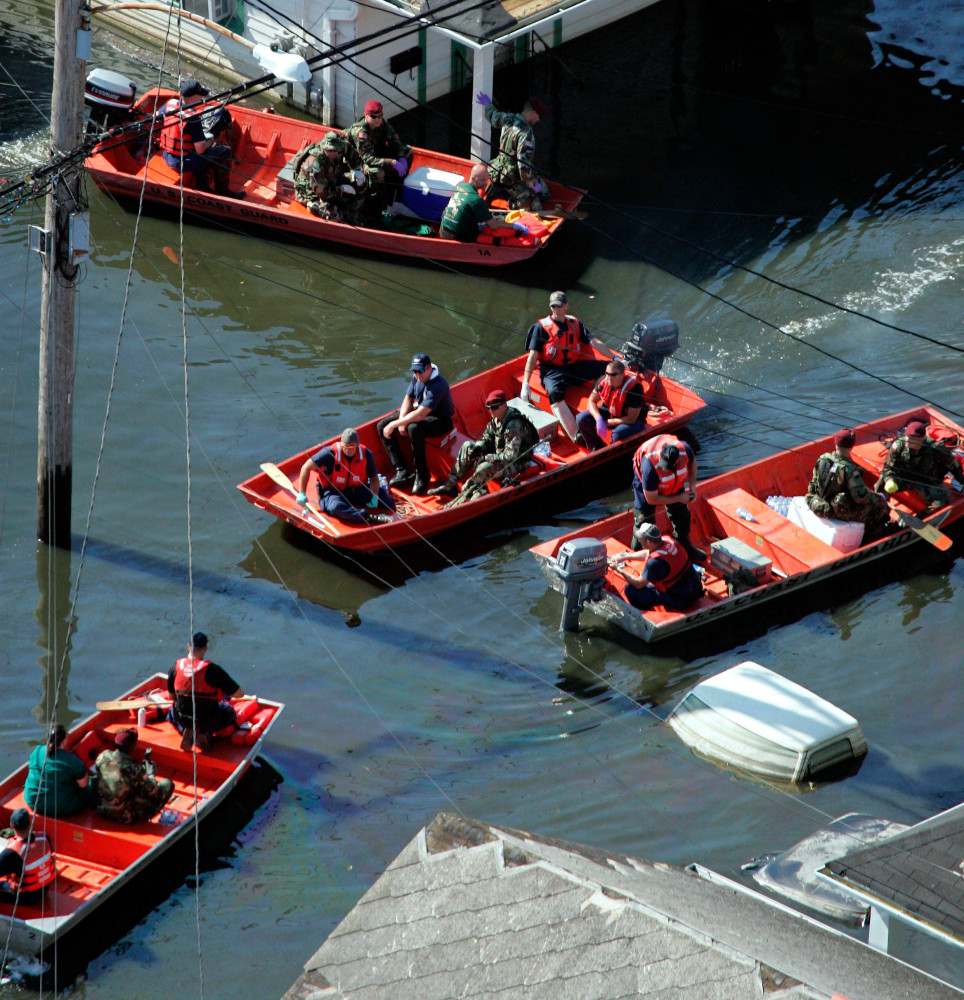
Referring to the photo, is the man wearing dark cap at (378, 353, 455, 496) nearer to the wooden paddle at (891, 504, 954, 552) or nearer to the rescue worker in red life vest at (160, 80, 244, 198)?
the wooden paddle at (891, 504, 954, 552)

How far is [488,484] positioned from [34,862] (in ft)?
21.3

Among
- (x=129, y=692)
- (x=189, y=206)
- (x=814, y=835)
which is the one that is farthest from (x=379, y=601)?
(x=189, y=206)

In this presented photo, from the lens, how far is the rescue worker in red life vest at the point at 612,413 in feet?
46.2

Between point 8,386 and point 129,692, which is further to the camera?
point 8,386

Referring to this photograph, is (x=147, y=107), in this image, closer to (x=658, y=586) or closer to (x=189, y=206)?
(x=189, y=206)

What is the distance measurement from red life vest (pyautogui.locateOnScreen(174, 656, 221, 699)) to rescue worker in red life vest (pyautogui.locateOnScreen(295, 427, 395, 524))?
2.89 m

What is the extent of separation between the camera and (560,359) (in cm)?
1470

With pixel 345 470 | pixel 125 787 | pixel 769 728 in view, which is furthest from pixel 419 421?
pixel 125 787

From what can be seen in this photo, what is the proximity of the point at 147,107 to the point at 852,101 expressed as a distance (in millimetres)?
12439

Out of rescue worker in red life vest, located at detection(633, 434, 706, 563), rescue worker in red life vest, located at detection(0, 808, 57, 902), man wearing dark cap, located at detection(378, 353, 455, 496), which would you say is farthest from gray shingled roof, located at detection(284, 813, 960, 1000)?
man wearing dark cap, located at detection(378, 353, 455, 496)

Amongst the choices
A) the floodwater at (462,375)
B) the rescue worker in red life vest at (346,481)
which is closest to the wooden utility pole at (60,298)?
the floodwater at (462,375)

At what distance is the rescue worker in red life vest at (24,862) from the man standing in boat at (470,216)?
1070 centimetres

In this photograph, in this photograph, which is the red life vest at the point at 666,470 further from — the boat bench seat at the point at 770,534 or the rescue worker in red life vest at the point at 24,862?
the rescue worker in red life vest at the point at 24,862

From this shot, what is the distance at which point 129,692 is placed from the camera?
10828 mm
